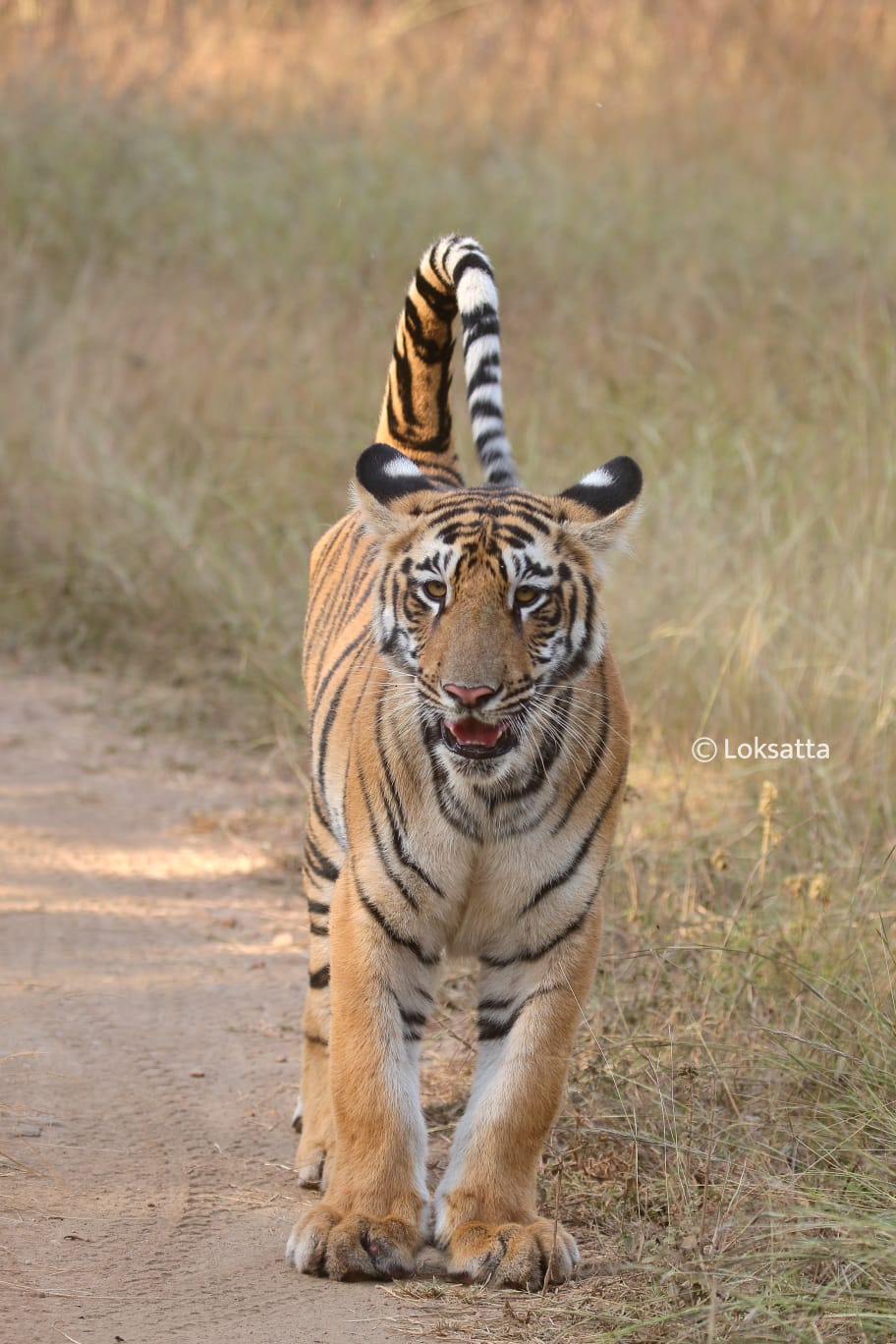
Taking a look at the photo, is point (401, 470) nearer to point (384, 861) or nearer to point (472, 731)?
point (472, 731)

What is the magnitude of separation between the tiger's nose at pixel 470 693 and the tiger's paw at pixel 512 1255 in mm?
929

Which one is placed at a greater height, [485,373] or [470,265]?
[470,265]

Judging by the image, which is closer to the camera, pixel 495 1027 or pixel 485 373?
pixel 495 1027

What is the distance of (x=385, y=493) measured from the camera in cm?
356

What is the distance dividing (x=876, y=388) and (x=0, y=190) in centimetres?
571

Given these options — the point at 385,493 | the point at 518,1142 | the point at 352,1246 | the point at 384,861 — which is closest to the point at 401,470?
the point at 385,493

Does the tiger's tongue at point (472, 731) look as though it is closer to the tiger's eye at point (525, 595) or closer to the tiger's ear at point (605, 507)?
the tiger's eye at point (525, 595)

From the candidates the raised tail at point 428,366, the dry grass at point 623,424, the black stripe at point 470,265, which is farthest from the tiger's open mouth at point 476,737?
the black stripe at point 470,265

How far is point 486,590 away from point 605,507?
0.39m

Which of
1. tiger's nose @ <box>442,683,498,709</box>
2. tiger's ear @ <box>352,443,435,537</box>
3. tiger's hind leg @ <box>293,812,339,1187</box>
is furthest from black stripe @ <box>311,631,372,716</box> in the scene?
tiger's nose @ <box>442,683,498,709</box>

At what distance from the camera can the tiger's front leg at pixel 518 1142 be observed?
3170mm

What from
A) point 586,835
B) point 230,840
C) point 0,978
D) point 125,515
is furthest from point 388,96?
point 586,835

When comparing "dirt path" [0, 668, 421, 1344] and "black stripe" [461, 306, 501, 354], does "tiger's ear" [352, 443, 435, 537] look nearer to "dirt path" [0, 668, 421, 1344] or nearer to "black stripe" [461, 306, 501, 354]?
"black stripe" [461, 306, 501, 354]

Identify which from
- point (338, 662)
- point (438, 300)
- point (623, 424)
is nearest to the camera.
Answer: point (338, 662)
